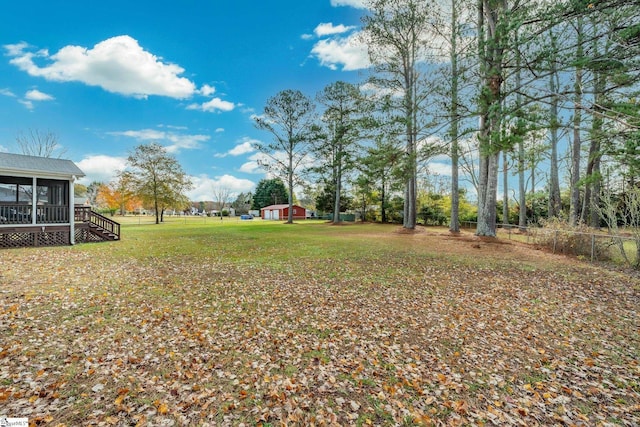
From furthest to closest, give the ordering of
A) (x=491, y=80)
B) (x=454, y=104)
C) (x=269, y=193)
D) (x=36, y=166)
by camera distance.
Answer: (x=269, y=193) → (x=36, y=166) → (x=454, y=104) → (x=491, y=80)

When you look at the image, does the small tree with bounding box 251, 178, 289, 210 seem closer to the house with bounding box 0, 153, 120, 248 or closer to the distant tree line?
the distant tree line

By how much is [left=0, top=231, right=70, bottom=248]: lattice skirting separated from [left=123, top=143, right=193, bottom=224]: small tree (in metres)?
19.6

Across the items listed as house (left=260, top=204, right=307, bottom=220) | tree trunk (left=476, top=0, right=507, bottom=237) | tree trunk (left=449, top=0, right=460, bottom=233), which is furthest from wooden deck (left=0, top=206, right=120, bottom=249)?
house (left=260, top=204, right=307, bottom=220)

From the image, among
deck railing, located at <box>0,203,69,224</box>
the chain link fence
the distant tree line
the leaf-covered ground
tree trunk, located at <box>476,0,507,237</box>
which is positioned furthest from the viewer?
deck railing, located at <box>0,203,69,224</box>

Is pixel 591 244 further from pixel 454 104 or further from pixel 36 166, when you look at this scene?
pixel 36 166

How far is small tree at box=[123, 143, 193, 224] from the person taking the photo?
3103 cm

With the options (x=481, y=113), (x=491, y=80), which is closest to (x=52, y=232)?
(x=481, y=113)

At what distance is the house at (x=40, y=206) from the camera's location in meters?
11.9

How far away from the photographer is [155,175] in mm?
31719

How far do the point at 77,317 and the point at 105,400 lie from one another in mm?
2872

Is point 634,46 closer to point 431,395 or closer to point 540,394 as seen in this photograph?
point 540,394

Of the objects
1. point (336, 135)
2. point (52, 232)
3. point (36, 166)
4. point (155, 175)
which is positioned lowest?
point (52, 232)

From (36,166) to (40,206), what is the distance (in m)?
1.82

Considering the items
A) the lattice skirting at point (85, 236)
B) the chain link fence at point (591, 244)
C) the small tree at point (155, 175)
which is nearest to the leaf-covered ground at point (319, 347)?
the chain link fence at point (591, 244)
